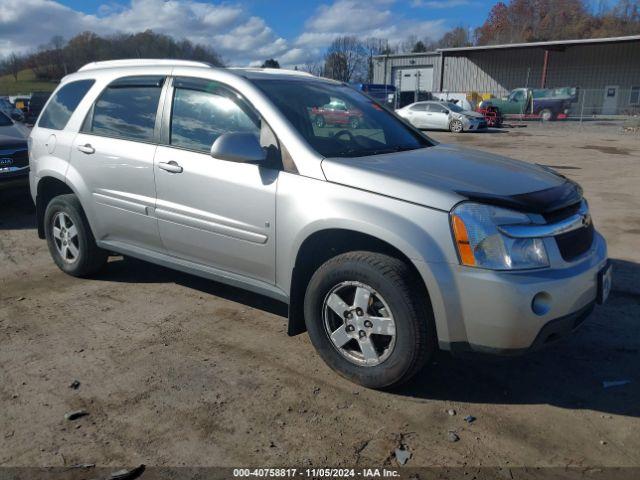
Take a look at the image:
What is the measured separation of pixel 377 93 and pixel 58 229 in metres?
35.0

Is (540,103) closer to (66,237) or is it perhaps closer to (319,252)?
(66,237)

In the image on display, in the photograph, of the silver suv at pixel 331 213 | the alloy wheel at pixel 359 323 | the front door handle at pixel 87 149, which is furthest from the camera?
the front door handle at pixel 87 149

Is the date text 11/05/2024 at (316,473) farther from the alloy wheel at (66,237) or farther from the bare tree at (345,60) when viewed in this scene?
the bare tree at (345,60)

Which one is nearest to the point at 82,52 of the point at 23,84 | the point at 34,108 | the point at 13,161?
the point at 34,108

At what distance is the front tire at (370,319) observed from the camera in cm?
289

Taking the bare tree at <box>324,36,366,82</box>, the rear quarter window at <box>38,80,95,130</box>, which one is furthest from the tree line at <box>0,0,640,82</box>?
the rear quarter window at <box>38,80,95,130</box>

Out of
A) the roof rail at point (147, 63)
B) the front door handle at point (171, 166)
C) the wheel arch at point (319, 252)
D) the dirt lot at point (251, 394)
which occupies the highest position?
the roof rail at point (147, 63)

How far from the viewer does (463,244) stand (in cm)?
274

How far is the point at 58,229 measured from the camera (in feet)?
16.5

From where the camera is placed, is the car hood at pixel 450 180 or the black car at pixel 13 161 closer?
the car hood at pixel 450 180

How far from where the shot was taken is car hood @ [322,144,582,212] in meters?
2.87

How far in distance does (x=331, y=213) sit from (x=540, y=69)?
174ft

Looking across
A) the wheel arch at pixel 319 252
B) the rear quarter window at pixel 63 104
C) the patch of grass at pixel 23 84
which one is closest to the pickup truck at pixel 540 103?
the rear quarter window at pixel 63 104

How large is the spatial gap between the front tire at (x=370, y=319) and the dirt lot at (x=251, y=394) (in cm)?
17
